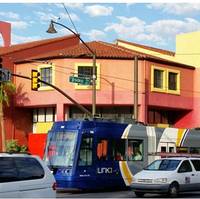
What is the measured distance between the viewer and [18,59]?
48719mm

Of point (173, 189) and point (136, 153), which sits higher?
point (136, 153)

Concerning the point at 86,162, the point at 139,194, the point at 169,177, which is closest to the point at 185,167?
the point at 169,177

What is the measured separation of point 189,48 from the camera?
51.5 m

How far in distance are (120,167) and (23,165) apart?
13.1 meters

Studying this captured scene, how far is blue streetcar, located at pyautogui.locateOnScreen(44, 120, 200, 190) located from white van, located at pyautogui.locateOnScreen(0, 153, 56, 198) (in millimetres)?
10540

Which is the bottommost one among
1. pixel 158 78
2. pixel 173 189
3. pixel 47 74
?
pixel 173 189

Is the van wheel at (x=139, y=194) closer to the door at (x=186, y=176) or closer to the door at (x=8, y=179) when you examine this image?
the door at (x=186, y=176)

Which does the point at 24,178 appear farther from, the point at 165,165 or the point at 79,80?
the point at 79,80

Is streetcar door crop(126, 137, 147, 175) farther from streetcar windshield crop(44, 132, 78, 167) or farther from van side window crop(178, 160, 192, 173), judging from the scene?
→ van side window crop(178, 160, 192, 173)

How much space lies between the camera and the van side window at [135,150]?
24.9 m

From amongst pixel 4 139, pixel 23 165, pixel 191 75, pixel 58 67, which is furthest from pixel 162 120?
pixel 23 165

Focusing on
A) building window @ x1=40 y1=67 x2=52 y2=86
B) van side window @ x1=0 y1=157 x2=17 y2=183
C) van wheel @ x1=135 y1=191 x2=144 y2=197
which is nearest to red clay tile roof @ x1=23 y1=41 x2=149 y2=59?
building window @ x1=40 y1=67 x2=52 y2=86

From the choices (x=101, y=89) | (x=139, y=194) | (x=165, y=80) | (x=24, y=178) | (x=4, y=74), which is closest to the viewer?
(x=24, y=178)

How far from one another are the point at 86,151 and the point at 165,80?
2452cm
